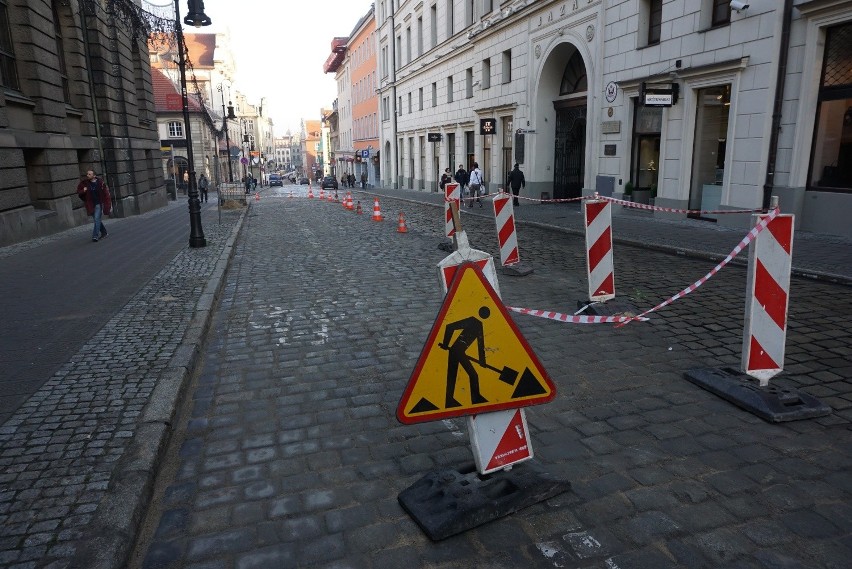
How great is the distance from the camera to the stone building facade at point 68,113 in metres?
14.6

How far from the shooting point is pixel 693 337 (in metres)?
6.25

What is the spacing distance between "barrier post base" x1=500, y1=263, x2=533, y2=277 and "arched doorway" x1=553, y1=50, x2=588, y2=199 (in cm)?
1375

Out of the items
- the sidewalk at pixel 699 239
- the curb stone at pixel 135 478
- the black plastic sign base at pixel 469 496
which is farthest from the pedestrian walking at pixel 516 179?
the black plastic sign base at pixel 469 496

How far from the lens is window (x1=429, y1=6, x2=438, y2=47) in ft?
118

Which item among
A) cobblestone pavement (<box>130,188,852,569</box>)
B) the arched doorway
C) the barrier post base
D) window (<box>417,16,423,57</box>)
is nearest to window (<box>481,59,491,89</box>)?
the arched doorway

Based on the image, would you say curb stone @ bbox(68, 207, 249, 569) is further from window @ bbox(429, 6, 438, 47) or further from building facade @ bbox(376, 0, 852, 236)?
window @ bbox(429, 6, 438, 47)

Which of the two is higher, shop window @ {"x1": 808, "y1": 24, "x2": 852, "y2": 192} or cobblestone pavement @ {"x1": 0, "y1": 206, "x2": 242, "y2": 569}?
shop window @ {"x1": 808, "y1": 24, "x2": 852, "y2": 192}

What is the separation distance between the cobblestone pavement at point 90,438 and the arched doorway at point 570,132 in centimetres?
1932

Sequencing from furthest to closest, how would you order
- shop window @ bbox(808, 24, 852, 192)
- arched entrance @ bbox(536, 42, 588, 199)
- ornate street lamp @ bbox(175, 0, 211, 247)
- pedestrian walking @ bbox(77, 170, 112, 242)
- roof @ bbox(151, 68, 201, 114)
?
roof @ bbox(151, 68, 201, 114) → arched entrance @ bbox(536, 42, 588, 199) → pedestrian walking @ bbox(77, 170, 112, 242) → ornate street lamp @ bbox(175, 0, 211, 247) → shop window @ bbox(808, 24, 852, 192)

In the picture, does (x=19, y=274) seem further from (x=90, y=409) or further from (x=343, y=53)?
(x=343, y=53)

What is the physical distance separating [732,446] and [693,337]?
254 centimetres

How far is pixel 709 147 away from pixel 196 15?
1390 centimetres

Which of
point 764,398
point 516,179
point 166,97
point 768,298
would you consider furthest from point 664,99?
point 166,97

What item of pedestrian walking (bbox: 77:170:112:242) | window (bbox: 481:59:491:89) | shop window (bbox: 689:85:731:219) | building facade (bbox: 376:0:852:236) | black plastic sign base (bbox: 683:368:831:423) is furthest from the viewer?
window (bbox: 481:59:491:89)
